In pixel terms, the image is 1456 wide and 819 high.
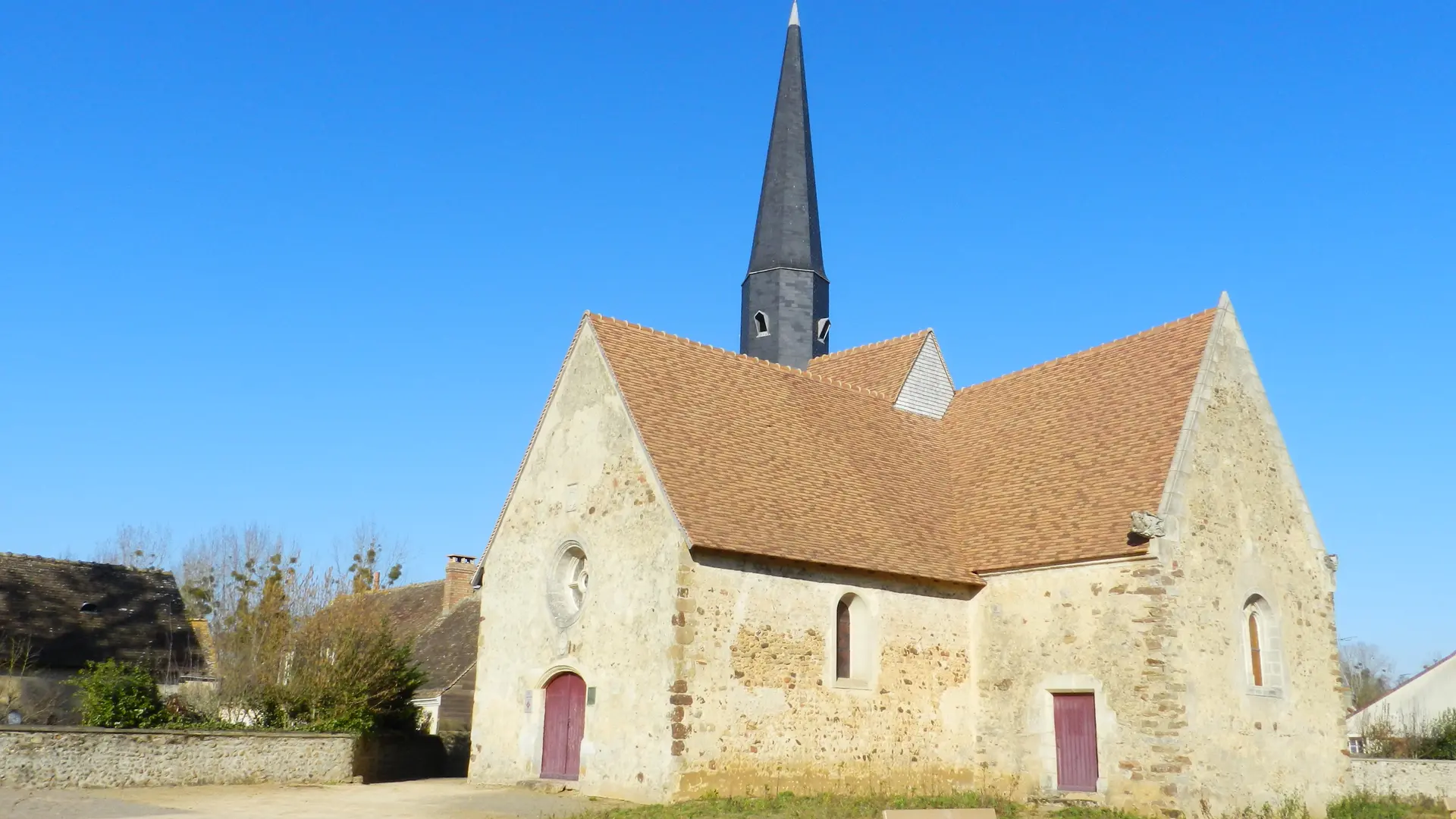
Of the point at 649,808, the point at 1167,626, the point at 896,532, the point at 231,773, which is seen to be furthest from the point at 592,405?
the point at 1167,626

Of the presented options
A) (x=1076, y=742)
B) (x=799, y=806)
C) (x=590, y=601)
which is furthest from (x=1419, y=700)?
(x=590, y=601)

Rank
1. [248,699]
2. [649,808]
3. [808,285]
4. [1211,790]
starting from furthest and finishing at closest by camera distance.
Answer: [808,285]
[248,699]
[1211,790]
[649,808]

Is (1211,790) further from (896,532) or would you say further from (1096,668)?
(896,532)

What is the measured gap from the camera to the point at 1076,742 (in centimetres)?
1711

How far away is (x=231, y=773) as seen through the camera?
17703 mm

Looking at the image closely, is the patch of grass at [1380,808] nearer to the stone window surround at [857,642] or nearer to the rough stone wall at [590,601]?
the stone window surround at [857,642]

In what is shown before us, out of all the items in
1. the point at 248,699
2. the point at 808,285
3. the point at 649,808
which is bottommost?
the point at 649,808

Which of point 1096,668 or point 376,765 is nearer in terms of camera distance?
point 1096,668

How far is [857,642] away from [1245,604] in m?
6.27

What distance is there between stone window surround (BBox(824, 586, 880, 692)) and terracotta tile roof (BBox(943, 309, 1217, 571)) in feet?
7.86

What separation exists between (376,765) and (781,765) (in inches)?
356

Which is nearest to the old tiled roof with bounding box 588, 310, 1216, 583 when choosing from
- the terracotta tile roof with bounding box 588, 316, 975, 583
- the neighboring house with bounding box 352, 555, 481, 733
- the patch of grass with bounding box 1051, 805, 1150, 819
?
the terracotta tile roof with bounding box 588, 316, 975, 583

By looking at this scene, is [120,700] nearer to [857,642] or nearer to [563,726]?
[563,726]

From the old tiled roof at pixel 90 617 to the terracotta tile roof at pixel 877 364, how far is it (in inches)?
722
